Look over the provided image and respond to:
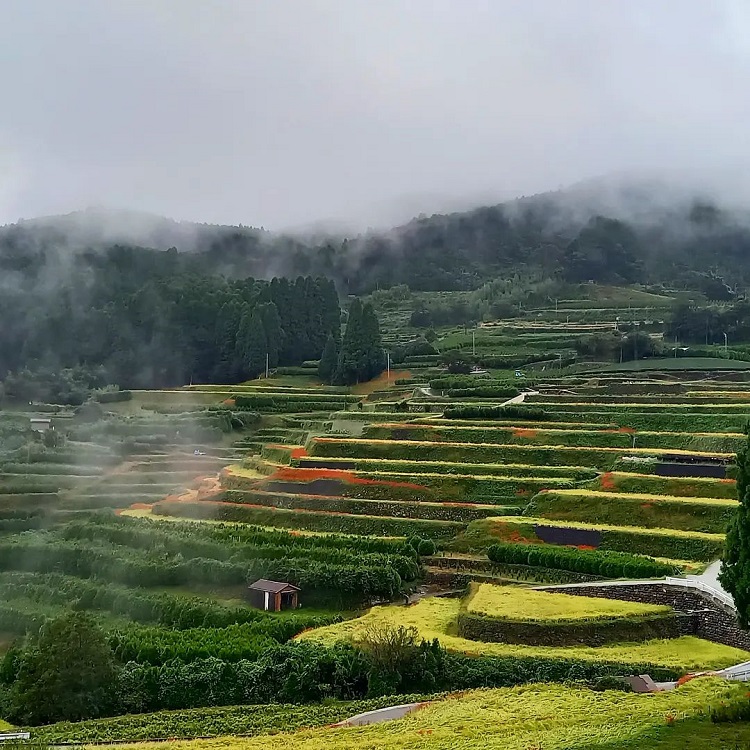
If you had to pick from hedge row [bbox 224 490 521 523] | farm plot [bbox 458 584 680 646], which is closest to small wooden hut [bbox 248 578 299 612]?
hedge row [bbox 224 490 521 523]

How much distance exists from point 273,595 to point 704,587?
14436 millimetres

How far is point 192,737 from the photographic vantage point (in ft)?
66.4

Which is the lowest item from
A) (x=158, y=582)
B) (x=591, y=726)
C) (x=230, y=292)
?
(x=158, y=582)

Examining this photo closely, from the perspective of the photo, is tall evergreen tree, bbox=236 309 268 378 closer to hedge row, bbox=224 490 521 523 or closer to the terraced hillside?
the terraced hillside

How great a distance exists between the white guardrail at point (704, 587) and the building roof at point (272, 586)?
13.0 m

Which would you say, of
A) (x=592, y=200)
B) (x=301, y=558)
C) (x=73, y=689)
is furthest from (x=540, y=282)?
(x=73, y=689)

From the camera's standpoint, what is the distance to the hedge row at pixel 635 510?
32019 mm

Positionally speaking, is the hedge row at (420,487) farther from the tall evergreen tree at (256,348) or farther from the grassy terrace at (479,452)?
the tall evergreen tree at (256,348)

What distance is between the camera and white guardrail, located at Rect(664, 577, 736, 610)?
24936 millimetres

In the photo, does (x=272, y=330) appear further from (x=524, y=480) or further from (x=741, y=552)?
(x=741, y=552)

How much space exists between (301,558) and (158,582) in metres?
5.82

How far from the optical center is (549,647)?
24422 mm

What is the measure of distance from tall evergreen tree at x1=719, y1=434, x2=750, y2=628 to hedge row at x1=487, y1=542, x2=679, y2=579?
366 inches

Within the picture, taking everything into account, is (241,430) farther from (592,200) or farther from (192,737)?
(592,200)
